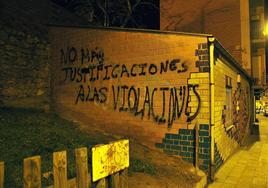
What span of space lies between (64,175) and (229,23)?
1704 centimetres

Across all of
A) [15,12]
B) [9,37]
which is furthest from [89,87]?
[15,12]

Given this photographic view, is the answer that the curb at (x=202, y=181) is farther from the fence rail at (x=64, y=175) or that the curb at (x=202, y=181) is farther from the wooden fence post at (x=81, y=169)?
the wooden fence post at (x=81, y=169)

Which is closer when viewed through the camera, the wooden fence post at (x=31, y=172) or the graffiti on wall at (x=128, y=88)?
the wooden fence post at (x=31, y=172)

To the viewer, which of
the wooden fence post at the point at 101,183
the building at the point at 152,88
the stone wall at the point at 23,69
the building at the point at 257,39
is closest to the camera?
the wooden fence post at the point at 101,183

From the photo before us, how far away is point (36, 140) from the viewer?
17.5ft

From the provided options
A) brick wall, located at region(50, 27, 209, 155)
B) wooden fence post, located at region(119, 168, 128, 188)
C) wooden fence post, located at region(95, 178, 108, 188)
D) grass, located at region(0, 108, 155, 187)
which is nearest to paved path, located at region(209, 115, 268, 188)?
brick wall, located at region(50, 27, 209, 155)

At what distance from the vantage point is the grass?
398cm

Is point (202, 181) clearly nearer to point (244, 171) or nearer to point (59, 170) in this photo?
point (244, 171)

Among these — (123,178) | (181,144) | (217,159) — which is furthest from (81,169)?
(217,159)

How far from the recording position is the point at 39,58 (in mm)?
8562

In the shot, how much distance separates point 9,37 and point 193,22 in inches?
546

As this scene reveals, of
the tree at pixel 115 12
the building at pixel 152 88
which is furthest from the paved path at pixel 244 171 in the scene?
the tree at pixel 115 12

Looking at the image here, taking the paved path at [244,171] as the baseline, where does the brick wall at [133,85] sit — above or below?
above

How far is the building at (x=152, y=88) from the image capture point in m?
5.52
